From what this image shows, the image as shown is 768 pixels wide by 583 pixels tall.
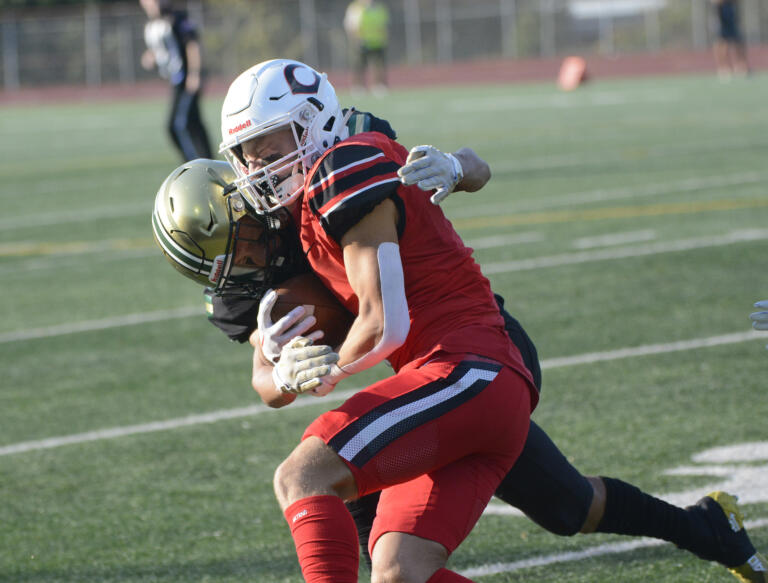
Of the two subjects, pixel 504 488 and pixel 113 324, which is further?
pixel 113 324

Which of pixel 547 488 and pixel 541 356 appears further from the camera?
pixel 541 356

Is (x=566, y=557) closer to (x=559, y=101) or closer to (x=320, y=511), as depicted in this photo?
(x=320, y=511)

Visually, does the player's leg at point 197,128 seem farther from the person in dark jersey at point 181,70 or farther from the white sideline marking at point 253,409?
the white sideline marking at point 253,409

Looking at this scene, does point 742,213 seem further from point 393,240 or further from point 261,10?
point 261,10

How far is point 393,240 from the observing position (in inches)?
114

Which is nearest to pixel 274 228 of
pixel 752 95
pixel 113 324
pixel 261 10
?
pixel 113 324

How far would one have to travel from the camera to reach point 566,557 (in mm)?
3783

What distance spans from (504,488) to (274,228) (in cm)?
95

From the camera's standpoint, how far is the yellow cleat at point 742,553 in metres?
3.50

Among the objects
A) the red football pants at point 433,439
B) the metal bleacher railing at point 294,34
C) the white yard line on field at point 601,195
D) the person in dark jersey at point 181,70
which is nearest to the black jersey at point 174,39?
the person in dark jersey at point 181,70

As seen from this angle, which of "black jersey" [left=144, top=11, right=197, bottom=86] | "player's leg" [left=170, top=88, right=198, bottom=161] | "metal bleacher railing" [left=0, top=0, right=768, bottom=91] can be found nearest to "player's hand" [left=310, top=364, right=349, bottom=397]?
"player's leg" [left=170, top=88, right=198, bottom=161]

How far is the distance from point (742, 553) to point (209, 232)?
1.76m

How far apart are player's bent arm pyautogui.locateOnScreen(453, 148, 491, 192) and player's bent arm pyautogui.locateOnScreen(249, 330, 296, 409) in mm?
704

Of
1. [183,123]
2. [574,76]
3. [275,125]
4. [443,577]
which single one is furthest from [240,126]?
[574,76]
